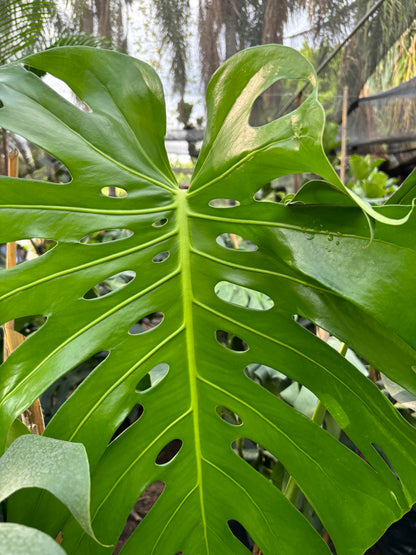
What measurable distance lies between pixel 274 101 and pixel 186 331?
190cm

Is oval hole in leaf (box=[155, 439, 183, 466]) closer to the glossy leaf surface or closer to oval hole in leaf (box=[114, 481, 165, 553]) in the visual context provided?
oval hole in leaf (box=[114, 481, 165, 553])

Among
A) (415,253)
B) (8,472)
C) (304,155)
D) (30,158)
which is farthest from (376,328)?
(30,158)

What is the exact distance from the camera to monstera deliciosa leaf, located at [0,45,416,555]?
0.53 metres

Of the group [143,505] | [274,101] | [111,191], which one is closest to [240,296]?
[111,191]

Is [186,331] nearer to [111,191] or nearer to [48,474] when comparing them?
[48,474]

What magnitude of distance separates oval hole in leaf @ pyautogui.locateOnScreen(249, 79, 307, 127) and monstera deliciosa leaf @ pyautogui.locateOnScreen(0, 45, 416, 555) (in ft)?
5.68

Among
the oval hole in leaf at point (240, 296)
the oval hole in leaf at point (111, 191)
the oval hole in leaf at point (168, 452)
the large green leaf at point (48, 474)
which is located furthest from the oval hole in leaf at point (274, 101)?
the large green leaf at point (48, 474)

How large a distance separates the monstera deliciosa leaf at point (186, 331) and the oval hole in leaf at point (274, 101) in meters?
1.73

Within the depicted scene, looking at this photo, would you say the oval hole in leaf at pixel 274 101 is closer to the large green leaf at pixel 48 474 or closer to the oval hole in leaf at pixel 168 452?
the oval hole in leaf at pixel 168 452

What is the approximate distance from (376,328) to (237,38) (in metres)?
1.64

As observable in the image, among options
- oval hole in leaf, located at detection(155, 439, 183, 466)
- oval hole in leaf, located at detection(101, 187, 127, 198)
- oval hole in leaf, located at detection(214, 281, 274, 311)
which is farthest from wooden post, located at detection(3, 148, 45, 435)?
oval hole in leaf, located at detection(155, 439, 183, 466)

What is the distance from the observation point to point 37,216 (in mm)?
544

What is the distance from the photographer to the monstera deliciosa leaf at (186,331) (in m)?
0.53

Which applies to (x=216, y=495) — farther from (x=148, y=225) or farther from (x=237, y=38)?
(x=237, y=38)
